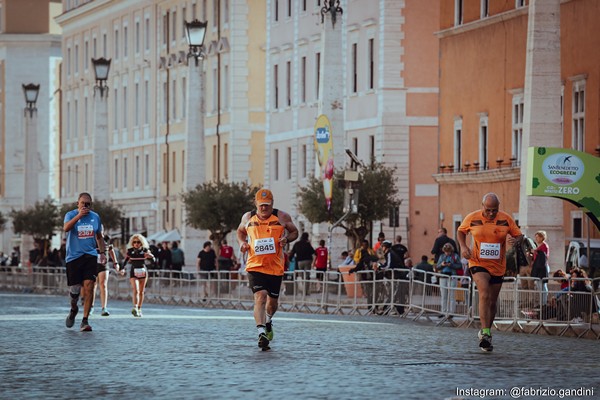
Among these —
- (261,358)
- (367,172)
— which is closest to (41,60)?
(367,172)

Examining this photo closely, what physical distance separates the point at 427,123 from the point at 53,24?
252ft

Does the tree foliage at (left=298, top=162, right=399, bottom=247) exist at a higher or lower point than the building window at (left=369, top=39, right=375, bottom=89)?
lower

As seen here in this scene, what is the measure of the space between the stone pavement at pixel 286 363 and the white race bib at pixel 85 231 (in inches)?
50.8

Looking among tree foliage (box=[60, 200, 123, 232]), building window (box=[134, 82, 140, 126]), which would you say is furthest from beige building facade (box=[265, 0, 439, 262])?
building window (box=[134, 82, 140, 126])

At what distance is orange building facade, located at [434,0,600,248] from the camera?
49.1 metres

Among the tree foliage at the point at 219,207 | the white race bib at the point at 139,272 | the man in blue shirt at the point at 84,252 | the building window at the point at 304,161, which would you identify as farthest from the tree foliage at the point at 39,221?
the man in blue shirt at the point at 84,252

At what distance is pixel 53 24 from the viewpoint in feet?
466

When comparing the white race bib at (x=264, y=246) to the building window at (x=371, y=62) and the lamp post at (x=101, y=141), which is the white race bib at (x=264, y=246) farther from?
the building window at (x=371, y=62)

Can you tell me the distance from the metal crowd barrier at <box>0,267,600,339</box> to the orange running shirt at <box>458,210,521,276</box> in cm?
530

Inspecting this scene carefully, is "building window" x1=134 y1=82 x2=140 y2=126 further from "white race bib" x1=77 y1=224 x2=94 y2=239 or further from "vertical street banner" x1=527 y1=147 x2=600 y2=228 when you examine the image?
"white race bib" x1=77 y1=224 x2=94 y2=239

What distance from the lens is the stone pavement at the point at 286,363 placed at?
16.5m

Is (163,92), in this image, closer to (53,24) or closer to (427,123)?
(427,123)

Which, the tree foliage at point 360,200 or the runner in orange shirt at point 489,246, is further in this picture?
the tree foliage at point 360,200

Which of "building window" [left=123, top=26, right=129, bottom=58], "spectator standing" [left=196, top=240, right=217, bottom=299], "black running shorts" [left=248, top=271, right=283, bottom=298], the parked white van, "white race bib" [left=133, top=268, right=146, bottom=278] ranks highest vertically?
"building window" [left=123, top=26, right=129, bottom=58]
